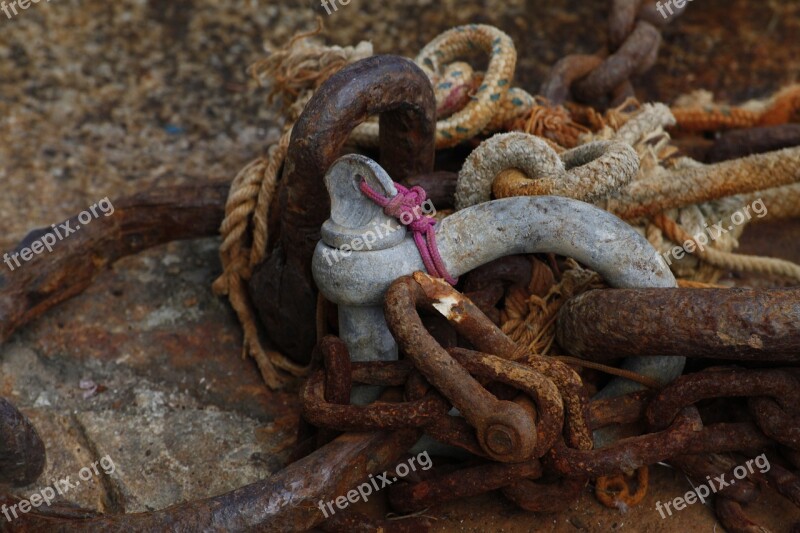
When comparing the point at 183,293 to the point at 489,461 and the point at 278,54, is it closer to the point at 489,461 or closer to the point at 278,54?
the point at 278,54

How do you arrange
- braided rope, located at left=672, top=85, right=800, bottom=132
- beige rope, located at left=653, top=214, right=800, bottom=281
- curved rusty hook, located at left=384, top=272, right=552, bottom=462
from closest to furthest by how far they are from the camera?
curved rusty hook, located at left=384, top=272, right=552, bottom=462 < beige rope, located at left=653, top=214, right=800, bottom=281 < braided rope, located at left=672, top=85, right=800, bottom=132

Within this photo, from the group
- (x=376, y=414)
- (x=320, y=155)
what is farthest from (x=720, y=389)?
(x=320, y=155)

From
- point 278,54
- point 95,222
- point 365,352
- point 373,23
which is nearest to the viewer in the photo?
point 365,352

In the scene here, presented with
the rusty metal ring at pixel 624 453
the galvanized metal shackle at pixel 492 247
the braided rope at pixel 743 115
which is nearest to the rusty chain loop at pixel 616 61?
the braided rope at pixel 743 115

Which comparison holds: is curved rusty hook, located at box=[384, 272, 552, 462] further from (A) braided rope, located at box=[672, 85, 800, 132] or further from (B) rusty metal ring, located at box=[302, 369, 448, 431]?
(A) braided rope, located at box=[672, 85, 800, 132]

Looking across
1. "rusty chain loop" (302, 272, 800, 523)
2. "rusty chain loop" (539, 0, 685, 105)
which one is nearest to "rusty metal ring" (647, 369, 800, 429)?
"rusty chain loop" (302, 272, 800, 523)

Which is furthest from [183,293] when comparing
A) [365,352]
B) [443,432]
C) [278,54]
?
[443,432]

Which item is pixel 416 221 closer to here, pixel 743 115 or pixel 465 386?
pixel 465 386
